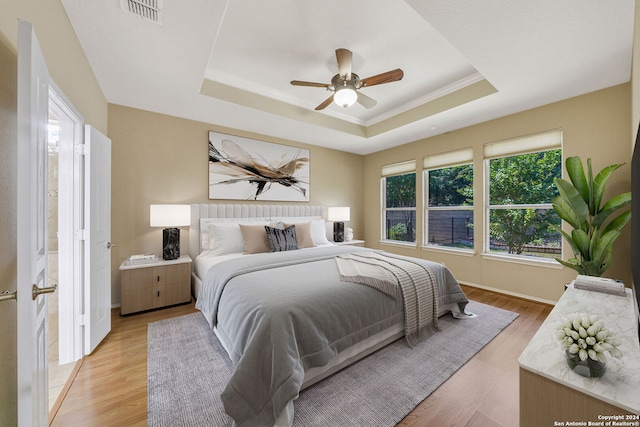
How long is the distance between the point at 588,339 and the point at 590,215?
239 centimetres

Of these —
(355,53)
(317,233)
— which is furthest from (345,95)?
(317,233)

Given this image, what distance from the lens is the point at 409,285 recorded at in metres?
2.29

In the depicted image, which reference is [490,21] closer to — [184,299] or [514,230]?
[514,230]

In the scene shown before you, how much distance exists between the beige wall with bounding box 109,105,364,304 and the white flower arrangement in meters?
3.84

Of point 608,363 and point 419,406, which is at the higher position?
point 608,363

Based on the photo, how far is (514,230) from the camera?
358 centimetres

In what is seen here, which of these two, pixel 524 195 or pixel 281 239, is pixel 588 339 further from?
pixel 524 195

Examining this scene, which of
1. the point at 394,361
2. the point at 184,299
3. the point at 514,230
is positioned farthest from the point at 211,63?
the point at 514,230

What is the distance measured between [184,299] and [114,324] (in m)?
0.69

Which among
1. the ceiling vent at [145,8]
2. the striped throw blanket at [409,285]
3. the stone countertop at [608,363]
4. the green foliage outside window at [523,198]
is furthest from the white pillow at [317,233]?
the ceiling vent at [145,8]

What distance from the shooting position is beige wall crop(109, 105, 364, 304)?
309 cm

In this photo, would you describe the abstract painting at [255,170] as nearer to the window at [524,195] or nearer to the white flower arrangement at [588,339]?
the window at [524,195]

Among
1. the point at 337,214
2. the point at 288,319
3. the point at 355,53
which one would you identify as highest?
the point at 355,53

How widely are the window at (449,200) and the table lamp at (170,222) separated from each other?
399 cm
